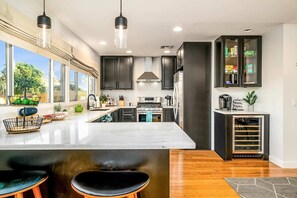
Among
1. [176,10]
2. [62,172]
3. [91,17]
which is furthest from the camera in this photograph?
[91,17]

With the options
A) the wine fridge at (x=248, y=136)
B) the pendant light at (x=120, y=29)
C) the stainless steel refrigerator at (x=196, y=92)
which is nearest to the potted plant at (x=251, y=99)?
the wine fridge at (x=248, y=136)

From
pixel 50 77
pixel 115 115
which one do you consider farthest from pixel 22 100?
pixel 115 115

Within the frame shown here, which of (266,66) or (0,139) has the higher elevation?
(266,66)

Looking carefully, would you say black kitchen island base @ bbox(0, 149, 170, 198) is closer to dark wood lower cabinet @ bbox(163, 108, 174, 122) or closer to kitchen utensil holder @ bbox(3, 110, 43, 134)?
kitchen utensil holder @ bbox(3, 110, 43, 134)

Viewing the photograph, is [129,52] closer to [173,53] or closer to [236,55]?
[173,53]

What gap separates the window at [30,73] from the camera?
8.03 feet

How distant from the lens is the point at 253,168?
3387mm

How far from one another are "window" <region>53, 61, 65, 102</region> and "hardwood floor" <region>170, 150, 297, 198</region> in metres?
2.25

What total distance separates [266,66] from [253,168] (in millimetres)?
1884

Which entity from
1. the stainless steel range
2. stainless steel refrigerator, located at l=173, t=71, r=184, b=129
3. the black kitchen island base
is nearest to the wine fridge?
stainless steel refrigerator, located at l=173, t=71, r=184, b=129

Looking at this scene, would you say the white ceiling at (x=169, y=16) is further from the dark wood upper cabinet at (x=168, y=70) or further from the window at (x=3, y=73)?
the dark wood upper cabinet at (x=168, y=70)

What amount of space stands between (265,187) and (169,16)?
8.74 feet

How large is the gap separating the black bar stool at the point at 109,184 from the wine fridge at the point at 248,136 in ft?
9.85

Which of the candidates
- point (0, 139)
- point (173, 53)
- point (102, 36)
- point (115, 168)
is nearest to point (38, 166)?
point (0, 139)
